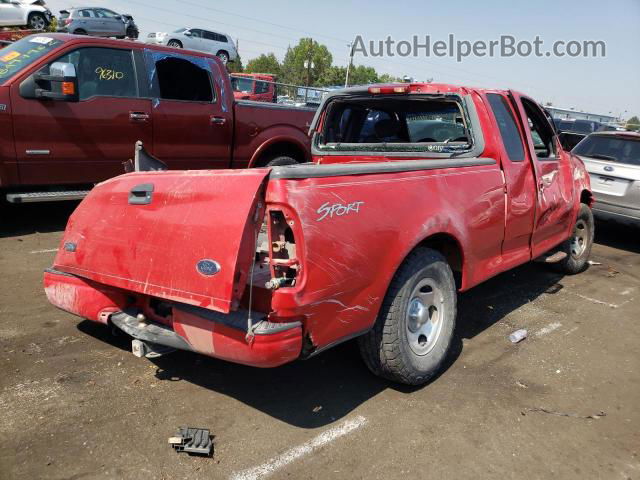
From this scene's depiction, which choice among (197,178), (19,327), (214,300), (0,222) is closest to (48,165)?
(0,222)

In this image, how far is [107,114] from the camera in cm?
592

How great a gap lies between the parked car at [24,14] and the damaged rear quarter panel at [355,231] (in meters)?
20.8

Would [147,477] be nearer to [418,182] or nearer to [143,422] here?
[143,422]

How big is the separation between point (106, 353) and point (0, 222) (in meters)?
3.83

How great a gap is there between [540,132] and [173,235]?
12.6 ft

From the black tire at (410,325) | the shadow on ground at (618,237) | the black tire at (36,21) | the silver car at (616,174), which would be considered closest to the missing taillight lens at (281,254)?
the black tire at (410,325)

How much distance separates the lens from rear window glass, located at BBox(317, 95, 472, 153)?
4176 millimetres

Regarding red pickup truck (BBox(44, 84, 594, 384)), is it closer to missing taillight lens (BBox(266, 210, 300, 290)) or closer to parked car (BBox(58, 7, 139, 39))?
missing taillight lens (BBox(266, 210, 300, 290))

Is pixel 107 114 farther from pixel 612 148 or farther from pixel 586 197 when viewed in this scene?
pixel 612 148

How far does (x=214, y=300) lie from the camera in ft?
7.80

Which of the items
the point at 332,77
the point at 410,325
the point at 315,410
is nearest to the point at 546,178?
the point at 410,325

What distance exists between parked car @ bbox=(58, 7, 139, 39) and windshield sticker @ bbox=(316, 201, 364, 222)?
21.0 meters

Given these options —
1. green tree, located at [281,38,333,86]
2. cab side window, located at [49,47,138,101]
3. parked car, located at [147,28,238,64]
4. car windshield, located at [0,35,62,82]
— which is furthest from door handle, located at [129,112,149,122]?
→ green tree, located at [281,38,333,86]

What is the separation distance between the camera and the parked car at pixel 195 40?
950 inches
